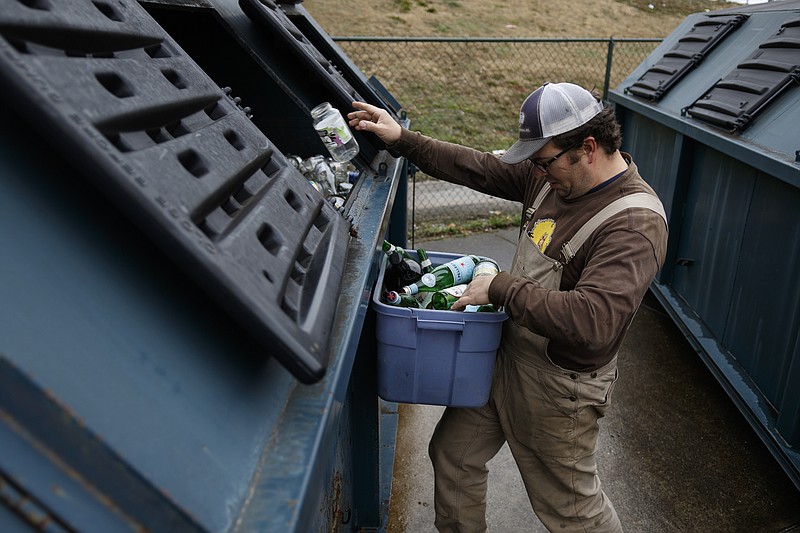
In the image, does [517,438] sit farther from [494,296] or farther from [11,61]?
[11,61]

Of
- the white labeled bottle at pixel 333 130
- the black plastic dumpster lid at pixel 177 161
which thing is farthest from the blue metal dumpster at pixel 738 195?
the black plastic dumpster lid at pixel 177 161

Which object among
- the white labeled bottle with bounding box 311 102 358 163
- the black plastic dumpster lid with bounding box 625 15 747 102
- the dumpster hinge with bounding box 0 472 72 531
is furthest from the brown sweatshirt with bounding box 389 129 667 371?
the black plastic dumpster lid with bounding box 625 15 747 102

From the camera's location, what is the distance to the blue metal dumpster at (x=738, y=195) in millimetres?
2822

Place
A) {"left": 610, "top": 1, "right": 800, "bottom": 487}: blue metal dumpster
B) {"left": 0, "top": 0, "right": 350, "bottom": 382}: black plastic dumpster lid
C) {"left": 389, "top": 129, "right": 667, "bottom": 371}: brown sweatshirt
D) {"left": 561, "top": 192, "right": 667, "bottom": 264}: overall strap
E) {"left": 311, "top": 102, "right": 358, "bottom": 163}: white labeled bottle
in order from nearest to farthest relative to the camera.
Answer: {"left": 0, "top": 0, "right": 350, "bottom": 382}: black plastic dumpster lid → {"left": 389, "top": 129, "right": 667, "bottom": 371}: brown sweatshirt → {"left": 561, "top": 192, "right": 667, "bottom": 264}: overall strap → {"left": 311, "top": 102, "right": 358, "bottom": 163}: white labeled bottle → {"left": 610, "top": 1, "right": 800, "bottom": 487}: blue metal dumpster

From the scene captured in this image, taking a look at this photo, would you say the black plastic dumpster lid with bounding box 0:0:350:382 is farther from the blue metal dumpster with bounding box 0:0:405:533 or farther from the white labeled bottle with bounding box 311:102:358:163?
the white labeled bottle with bounding box 311:102:358:163

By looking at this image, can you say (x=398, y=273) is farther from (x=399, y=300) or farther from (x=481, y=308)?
(x=481, y=308)

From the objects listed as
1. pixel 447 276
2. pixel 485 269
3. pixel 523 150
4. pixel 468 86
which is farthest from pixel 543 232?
pixel 468 86

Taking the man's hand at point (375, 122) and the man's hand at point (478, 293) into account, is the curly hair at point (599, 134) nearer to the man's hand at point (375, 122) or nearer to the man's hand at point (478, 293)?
the man's hand at point (478, 293)

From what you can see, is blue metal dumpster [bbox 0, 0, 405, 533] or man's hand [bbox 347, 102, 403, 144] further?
man's hand [bbox 347, 102, 403, 144]

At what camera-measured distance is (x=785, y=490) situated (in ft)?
9.78

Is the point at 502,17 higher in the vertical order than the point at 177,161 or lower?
lower

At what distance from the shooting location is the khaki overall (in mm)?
2080

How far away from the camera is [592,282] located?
180cm

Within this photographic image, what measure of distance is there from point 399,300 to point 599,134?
0.87 meters
